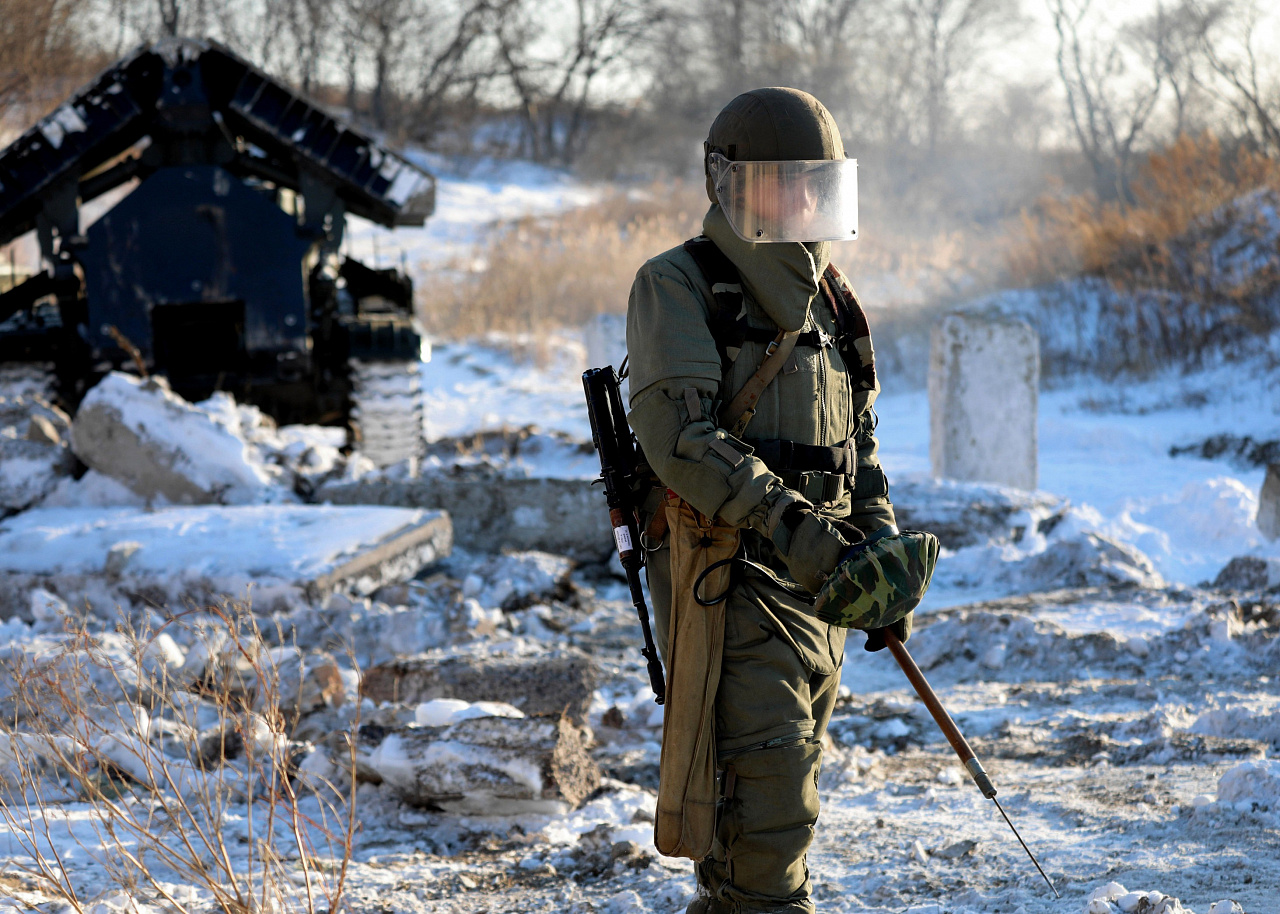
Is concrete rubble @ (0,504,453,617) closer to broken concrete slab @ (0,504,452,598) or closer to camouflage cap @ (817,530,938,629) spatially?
broken concrete slab @ (0,504,452,598)

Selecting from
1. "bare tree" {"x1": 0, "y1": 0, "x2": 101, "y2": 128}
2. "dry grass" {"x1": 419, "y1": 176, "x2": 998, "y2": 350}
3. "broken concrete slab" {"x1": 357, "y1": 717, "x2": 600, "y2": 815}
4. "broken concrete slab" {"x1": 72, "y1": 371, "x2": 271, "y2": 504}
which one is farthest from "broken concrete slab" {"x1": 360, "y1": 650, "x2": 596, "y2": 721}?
"bare tree" {"x1": 0, "y1": 0, "x2": 101, "y2": 128}

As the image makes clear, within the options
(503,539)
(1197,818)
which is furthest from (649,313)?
(503,539)

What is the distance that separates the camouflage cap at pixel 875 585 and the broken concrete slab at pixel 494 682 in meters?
2.08

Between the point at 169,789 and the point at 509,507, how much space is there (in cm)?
368

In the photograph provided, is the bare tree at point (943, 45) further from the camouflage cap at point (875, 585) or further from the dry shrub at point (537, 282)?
the camouflage cap at point (875, 585)

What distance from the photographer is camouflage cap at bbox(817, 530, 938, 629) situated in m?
2.08

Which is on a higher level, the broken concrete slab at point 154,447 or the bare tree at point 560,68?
the bare tree at point 560,68

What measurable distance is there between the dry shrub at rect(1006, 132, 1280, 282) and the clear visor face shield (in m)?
10.8

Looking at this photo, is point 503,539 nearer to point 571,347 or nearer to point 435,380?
point 435,380

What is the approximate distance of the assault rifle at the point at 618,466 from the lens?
2451mm

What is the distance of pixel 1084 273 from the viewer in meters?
13.3

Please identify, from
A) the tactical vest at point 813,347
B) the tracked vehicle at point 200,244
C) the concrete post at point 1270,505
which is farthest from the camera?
the tracked vehicle at point 200,244

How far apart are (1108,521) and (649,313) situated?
224 inches

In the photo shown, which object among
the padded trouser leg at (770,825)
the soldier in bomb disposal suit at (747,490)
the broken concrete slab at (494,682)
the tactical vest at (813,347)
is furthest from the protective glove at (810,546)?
the broken concrete slab at (494,682)
